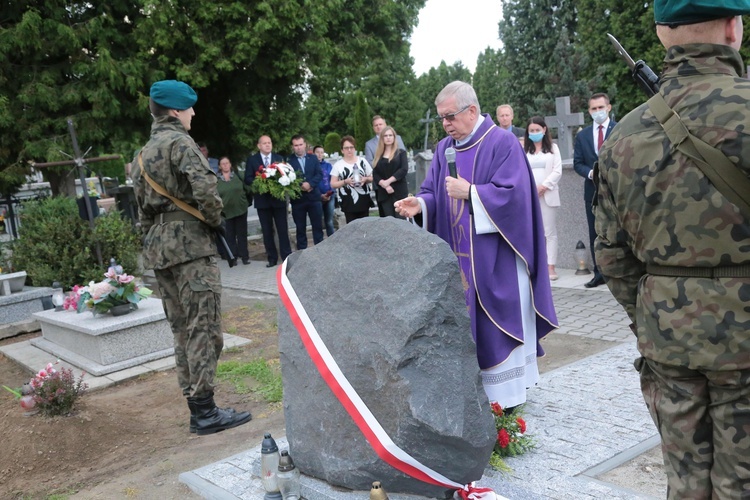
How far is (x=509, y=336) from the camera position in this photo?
15.1 feet

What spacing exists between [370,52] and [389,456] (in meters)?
12.7

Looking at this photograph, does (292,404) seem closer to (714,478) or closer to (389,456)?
(389,456)

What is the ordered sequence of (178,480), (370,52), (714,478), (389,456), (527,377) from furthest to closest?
(370,52) < (527,377) < (178,480) < (389,456) < (714,478)

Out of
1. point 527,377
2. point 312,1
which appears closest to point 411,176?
point 312,1

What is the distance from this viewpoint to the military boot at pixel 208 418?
529 cm

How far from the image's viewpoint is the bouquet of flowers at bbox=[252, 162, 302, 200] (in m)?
11.8

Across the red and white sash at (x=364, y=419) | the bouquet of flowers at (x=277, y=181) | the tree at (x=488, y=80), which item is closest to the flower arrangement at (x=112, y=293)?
the red and white sash at (x=364, y=419)

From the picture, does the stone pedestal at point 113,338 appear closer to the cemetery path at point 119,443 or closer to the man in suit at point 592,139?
the cemetery path at point 119,443

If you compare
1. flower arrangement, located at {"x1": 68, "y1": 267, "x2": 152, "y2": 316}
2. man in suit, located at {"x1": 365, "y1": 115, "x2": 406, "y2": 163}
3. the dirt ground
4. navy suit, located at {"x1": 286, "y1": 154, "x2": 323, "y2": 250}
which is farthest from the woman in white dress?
flower arrangement, located at {"x1": 68, "y1": 267, "x2": 152, "y2": 316}

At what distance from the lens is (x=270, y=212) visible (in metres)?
12.4

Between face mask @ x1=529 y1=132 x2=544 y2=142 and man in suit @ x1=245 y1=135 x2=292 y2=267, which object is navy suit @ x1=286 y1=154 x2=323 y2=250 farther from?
face mask @ x1=529 y1=132 x2=544 y2=142

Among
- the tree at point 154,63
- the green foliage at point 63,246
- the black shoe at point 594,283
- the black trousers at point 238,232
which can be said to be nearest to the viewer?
the black shoe at point 594,283

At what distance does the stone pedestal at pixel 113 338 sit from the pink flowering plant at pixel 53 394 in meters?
1.13

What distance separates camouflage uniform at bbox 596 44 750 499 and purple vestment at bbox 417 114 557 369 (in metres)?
2.09
